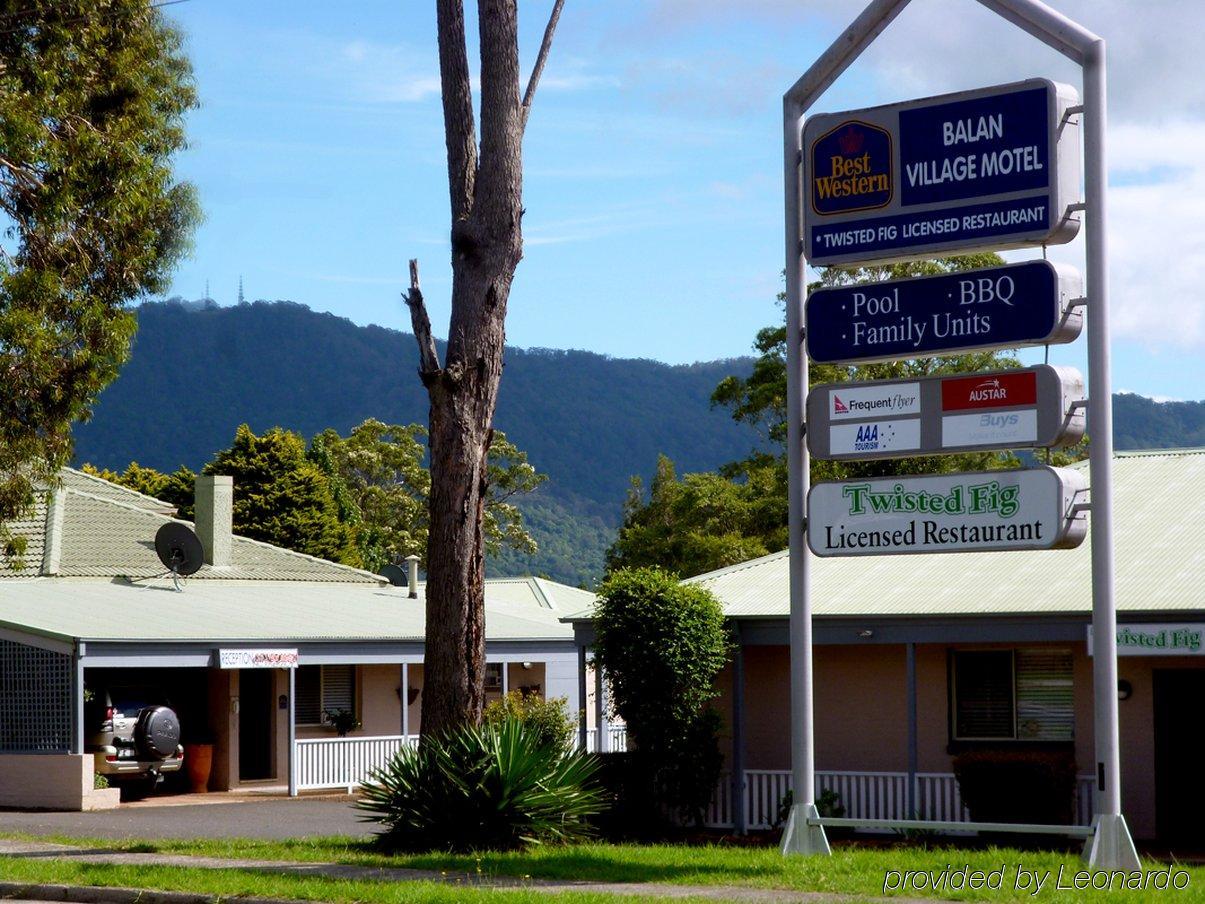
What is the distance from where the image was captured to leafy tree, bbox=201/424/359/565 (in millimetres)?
55531

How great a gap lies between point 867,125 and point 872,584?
8.18 m

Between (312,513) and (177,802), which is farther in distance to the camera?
(312,513)

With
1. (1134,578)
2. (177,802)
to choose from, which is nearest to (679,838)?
(1134,578)

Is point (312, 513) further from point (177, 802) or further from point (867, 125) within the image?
point (867, 125)

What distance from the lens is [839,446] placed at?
51.5ft

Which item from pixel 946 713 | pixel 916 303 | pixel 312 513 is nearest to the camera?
pixel 916 303

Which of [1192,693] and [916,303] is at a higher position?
[916,303]

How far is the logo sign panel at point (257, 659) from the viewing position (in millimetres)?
27750

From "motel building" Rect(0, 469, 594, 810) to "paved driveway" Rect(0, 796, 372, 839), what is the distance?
1.41m

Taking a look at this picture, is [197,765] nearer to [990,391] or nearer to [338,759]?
[338,759]

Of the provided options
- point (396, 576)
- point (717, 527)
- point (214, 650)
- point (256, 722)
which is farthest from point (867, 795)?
point (717, 527)

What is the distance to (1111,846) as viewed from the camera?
1388 cm

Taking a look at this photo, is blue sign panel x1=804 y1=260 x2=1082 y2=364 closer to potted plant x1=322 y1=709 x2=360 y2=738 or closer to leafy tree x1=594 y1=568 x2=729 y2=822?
leafy tree x1=594 y1=568 x2=729 y2=822

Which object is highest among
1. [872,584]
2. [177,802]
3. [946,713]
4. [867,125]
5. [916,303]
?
[867,125]
